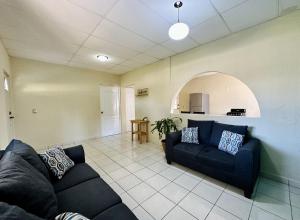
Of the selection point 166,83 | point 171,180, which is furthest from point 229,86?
point 171,180

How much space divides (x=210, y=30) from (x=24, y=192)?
3235 mm

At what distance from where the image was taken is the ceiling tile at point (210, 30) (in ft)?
7.50

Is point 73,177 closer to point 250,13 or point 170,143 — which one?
point 170,143

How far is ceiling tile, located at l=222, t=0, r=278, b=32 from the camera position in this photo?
1896 millimetres

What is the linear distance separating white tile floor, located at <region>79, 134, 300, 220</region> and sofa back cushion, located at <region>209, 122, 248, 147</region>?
713mm

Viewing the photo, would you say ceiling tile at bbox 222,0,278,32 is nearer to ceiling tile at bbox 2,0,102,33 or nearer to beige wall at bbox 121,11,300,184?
beige wall at bbox 121,11,300,184

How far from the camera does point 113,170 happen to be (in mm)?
2711

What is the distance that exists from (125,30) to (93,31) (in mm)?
586

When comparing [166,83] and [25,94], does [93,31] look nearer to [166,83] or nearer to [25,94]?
[166,83]

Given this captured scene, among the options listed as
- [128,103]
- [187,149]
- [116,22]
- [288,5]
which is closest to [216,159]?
[187,149]

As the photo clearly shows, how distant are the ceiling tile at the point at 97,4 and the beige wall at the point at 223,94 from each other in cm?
401

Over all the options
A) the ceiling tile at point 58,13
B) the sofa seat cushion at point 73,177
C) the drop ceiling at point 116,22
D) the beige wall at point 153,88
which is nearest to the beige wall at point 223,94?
the beige wall at point 153,88

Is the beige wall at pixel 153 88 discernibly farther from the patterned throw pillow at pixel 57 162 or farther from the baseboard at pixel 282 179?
the patterned throw pillow at pixel 57 162

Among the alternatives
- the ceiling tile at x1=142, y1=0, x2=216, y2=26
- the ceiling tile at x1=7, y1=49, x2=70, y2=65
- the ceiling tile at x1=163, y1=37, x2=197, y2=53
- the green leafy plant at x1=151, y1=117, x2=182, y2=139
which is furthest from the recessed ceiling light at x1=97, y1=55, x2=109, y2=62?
the green leafy plant at x1=151, y1=117, x2=182, y2=139
